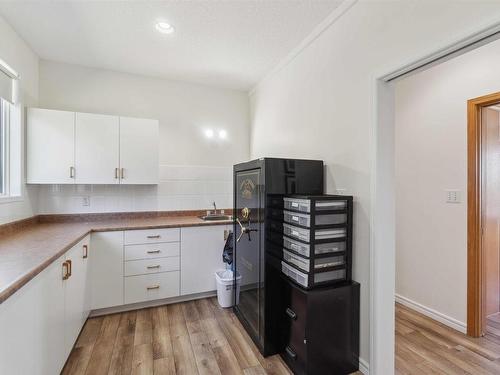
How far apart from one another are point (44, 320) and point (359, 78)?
7.97 ft

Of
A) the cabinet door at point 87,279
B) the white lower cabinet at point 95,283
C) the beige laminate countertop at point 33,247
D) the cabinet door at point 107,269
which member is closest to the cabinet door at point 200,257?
the white lower cabinet at point 95,283

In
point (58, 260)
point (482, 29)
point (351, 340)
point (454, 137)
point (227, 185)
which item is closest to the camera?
point (482, 29)

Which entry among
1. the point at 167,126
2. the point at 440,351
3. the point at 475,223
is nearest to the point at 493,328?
the point at 440,351

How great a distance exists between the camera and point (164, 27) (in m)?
2.18

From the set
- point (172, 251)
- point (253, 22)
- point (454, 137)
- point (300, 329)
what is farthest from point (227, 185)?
point (454, 137)

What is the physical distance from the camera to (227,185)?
141 inches

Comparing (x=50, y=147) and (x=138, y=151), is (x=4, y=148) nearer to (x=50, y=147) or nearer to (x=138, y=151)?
(x=50, y=147)

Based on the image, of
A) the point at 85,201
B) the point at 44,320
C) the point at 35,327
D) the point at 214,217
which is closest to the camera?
the point at 35,327

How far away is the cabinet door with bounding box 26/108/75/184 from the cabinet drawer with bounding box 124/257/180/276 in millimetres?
1066

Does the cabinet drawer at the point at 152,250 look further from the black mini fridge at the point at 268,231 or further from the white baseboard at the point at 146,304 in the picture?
the black mini fridge at the point at 268,231

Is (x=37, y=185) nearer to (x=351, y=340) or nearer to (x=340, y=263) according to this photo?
(x=340, y=263)

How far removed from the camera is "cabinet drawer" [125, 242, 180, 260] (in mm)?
2529

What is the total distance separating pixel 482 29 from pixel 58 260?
2.55m

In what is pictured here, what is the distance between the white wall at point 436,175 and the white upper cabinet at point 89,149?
9.08 feet
